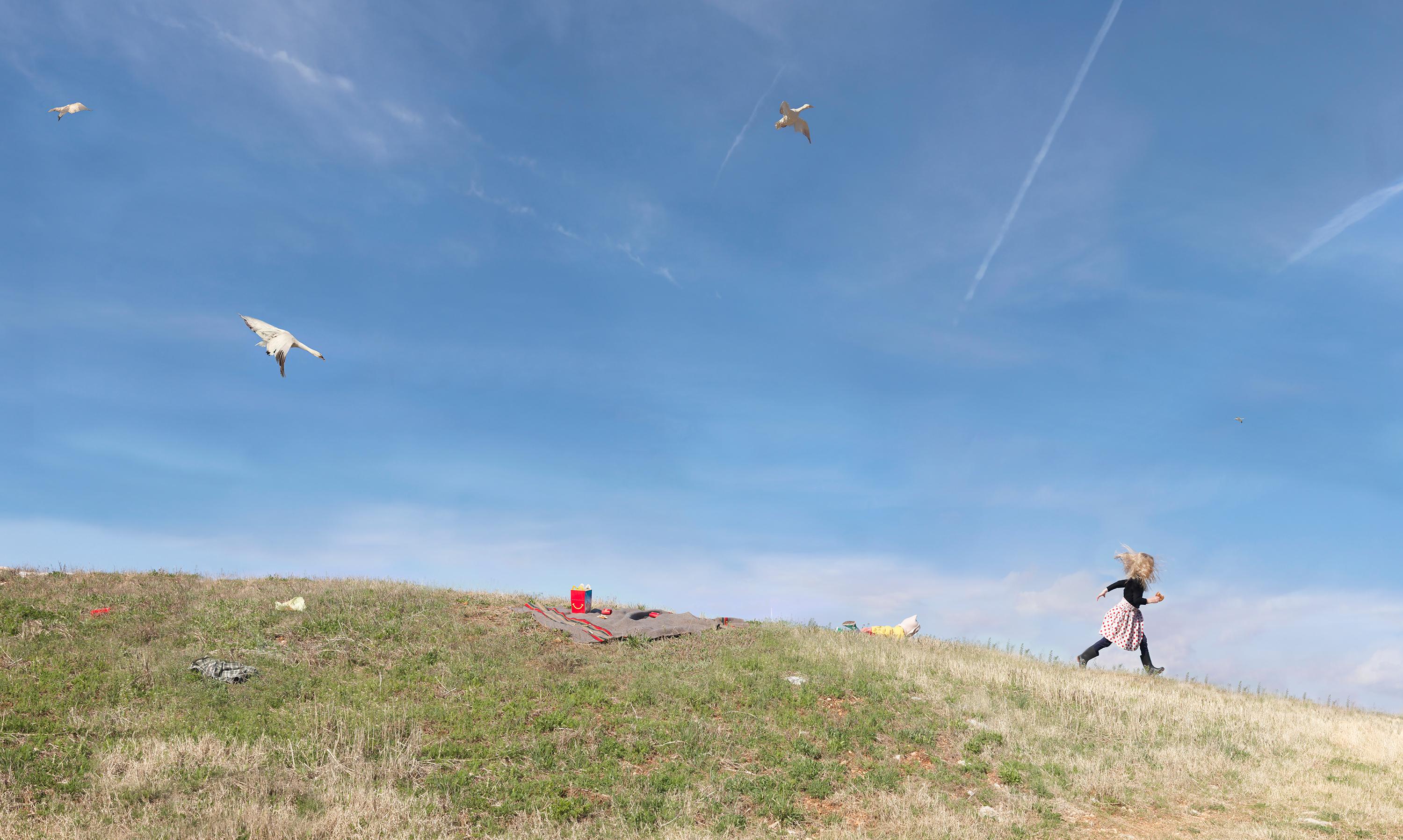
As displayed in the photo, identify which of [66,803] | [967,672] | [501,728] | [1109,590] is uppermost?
[1109,590]

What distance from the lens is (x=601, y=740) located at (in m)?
11.8

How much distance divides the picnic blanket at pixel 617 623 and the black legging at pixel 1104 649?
834cm

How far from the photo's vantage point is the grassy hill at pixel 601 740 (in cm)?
972

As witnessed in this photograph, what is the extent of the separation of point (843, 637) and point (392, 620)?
10.2 m

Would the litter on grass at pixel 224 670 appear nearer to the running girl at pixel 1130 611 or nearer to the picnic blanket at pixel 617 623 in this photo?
the picnic blanket at pixel 617 623

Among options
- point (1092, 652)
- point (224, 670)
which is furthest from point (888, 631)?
point (224, 670)

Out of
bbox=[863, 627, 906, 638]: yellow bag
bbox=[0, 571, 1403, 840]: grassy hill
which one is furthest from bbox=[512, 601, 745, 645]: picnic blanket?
bbox=[863, 627, 906, 638]: yellow bag

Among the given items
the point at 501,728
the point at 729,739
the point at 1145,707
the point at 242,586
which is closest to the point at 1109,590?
the point at 1145,707

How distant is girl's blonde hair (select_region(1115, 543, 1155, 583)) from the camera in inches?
757

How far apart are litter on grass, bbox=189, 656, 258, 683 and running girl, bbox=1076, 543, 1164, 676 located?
58.7 feet

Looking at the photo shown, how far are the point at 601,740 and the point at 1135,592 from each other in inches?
550

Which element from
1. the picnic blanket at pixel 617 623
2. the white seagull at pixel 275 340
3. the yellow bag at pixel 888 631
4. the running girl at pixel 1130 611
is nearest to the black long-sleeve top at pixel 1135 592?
the running girl at pixel 1130 611

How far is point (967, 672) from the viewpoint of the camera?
16.5 meters

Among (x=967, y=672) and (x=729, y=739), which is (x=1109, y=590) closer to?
(x=967, y=672)
